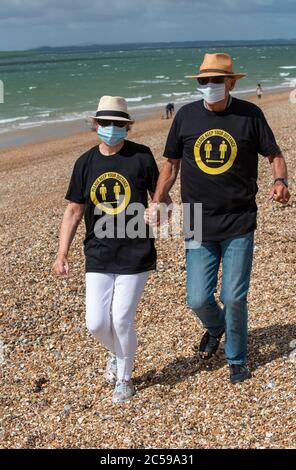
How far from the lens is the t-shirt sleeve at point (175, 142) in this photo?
4.50 m

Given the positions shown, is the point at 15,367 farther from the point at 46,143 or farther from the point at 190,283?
the point at 46,143

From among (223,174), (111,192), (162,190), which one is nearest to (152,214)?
(162,190)

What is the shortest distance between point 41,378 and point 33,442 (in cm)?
93

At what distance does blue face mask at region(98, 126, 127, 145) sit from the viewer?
14.5 ft

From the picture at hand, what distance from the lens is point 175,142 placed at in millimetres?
4523

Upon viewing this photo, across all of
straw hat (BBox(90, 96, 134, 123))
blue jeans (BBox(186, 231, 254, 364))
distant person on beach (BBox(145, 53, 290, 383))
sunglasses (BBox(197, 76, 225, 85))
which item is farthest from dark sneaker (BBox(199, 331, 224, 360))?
sunglasses (BBox(197, 76, 225, 85))

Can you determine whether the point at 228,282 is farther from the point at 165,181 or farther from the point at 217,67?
the point at 217,67

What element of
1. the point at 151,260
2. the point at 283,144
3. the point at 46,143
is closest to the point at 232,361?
the point at 151,260

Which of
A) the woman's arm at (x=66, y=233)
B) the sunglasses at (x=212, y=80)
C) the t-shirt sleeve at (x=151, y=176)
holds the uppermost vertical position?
the sunglasses at (x=212, y=80)

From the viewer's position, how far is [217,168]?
4379 millimetres

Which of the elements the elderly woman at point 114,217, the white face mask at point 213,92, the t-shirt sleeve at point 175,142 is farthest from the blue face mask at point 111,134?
the white face mask at point 213,92

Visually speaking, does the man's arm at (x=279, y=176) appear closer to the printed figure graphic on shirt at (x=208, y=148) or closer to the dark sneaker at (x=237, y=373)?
the printed figure graphic on shirt at (x=208, y=148)

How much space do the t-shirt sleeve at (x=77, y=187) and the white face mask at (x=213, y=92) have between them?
1.05m

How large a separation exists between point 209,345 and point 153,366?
57cm
